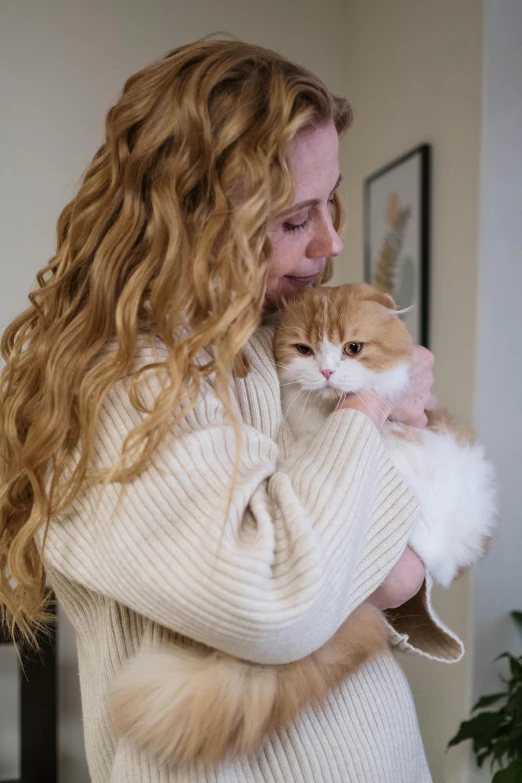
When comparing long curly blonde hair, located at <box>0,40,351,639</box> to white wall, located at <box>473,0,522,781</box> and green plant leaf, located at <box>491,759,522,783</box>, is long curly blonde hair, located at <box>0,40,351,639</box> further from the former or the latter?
green plant leaf, located at <box>491,759,522,783</box>

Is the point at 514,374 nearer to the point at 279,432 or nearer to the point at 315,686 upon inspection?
the point at 279,432

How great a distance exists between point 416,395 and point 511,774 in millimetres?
876

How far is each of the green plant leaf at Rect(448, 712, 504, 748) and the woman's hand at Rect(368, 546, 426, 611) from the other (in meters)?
0.84

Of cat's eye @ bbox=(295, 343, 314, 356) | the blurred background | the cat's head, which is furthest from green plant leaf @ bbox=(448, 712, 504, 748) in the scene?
cat's eye @ bbox=(295, 343, 314, 356)

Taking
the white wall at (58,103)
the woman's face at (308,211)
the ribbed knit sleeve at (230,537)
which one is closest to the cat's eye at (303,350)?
the woman's face at (308,211)

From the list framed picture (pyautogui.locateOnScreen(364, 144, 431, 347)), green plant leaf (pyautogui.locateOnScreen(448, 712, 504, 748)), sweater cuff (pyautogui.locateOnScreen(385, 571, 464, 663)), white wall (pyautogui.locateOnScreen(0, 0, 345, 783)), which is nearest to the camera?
sweater cuff (pyautogui.locateOnScreen(385, 571, 464, 663))

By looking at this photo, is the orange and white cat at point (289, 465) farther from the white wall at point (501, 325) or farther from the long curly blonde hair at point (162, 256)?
the white wall at point (501, 325)

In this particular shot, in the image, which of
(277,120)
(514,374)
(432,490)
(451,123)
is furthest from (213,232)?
(451,123)

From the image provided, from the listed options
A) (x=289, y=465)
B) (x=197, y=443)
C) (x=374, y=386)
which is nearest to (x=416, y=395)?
(x=374, y=386)

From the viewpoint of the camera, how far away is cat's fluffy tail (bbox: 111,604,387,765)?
803 millimetres

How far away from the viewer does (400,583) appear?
100 centimetres

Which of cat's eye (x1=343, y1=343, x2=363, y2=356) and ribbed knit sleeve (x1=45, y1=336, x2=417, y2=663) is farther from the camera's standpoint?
cat's eye (x1=343, y1=343, x2=363, y2=356)

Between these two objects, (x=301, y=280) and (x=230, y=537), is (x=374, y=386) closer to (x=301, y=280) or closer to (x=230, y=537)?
(x=301, y=280)

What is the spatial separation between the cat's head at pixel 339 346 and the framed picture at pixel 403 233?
86cm
